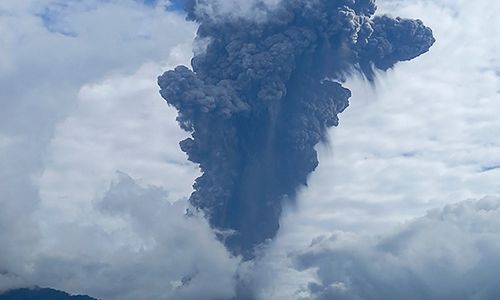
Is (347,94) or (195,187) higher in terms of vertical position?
(347,94)

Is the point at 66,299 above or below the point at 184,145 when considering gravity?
below

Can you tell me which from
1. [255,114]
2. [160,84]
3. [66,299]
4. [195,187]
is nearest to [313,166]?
[255,114]

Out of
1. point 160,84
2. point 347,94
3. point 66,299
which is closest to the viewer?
point 160,84

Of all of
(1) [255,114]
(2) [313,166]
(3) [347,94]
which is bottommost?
(2) [313,166]

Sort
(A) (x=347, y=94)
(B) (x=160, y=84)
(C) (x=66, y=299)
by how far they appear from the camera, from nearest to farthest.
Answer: (B) (x=160, y=84), (A) (x=347, y=94), (C) (x=66, y=299)

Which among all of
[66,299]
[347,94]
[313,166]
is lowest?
[66,299]

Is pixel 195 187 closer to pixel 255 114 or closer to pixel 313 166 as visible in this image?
pixel 255 114

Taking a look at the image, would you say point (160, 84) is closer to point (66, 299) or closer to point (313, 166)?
point (313, 166)

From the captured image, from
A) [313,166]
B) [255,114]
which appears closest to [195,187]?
[255,114]

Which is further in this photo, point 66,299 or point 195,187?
point 66,299
